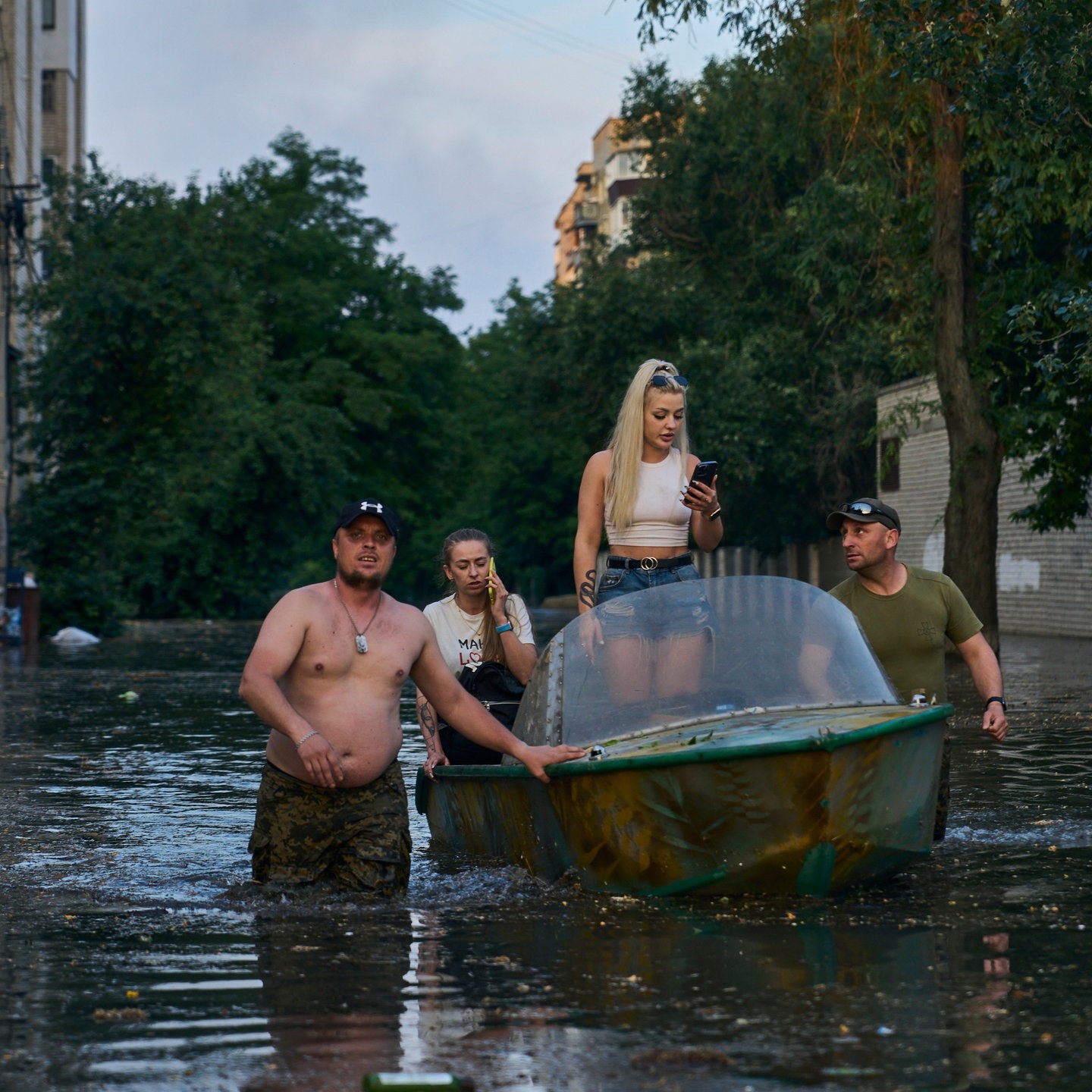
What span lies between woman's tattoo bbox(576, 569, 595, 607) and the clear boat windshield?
639 millimetres

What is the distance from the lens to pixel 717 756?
6.84 m

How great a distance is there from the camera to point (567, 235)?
476ft

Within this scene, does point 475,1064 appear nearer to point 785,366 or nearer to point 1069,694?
point 1069,694

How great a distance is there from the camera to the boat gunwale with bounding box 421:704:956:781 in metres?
6.77

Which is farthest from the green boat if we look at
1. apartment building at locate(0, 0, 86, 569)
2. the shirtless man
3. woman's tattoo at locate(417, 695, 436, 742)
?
apartment building at locate(0, 0, 86, 569)

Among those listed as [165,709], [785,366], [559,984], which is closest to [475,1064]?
[559,984]

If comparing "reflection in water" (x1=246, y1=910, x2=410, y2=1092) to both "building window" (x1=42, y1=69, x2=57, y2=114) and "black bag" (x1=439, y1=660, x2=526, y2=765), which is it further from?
"building window" (x1=42, y1=69, x2=57, y2=114)

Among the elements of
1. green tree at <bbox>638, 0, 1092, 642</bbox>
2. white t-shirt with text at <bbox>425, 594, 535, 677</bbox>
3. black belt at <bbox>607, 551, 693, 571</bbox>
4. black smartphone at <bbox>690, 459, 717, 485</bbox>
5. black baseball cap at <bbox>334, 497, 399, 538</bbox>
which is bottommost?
white t-shirt with text at <bbox>425, 594, 535, 677</bbox>

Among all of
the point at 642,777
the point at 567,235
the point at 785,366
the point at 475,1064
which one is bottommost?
the point at 475,1064

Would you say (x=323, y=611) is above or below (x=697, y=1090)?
above

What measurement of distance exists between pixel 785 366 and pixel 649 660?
37.5 metres

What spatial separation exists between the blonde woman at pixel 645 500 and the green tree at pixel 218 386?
28235 mm

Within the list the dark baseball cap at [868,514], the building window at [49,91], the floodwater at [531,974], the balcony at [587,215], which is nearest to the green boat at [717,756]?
the floodwater at [531,974]

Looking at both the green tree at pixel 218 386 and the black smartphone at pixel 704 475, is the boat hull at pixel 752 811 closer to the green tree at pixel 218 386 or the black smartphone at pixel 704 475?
the black smartphone at pixel 704 475
